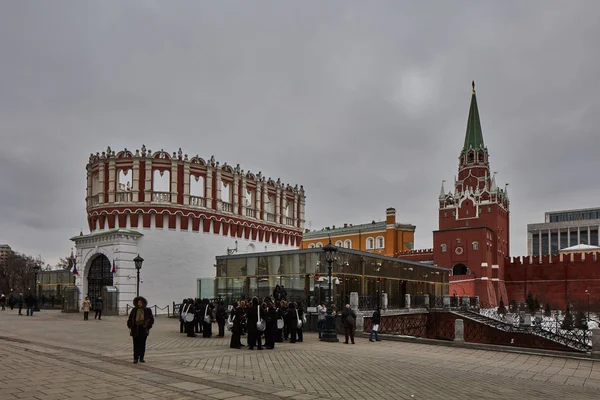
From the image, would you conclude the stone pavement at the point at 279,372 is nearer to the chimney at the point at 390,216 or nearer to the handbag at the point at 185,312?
the handbag at the point at 185,312

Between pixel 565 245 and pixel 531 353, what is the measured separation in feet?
435

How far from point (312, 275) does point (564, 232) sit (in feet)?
419

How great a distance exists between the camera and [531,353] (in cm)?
1805

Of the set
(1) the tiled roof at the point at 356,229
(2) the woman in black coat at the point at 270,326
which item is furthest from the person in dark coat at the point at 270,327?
(1) the tiled roof at the point at 356,229

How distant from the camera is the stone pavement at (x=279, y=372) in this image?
9.77 metres

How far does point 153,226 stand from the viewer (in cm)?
4188

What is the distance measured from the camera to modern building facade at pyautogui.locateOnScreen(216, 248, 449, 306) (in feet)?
96.1

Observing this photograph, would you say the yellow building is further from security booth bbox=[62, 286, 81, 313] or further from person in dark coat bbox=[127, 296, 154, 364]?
person in dark coat bbox=[127, 296, 154, 364]

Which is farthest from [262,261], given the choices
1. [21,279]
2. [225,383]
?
[21,279]

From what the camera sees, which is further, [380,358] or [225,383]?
[380,358]

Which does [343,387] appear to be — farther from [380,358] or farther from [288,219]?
[288,219]

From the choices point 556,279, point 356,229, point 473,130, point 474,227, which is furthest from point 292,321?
point 473,130

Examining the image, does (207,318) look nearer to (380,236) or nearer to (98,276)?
(98,276)

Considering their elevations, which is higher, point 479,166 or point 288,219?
point 479,166
